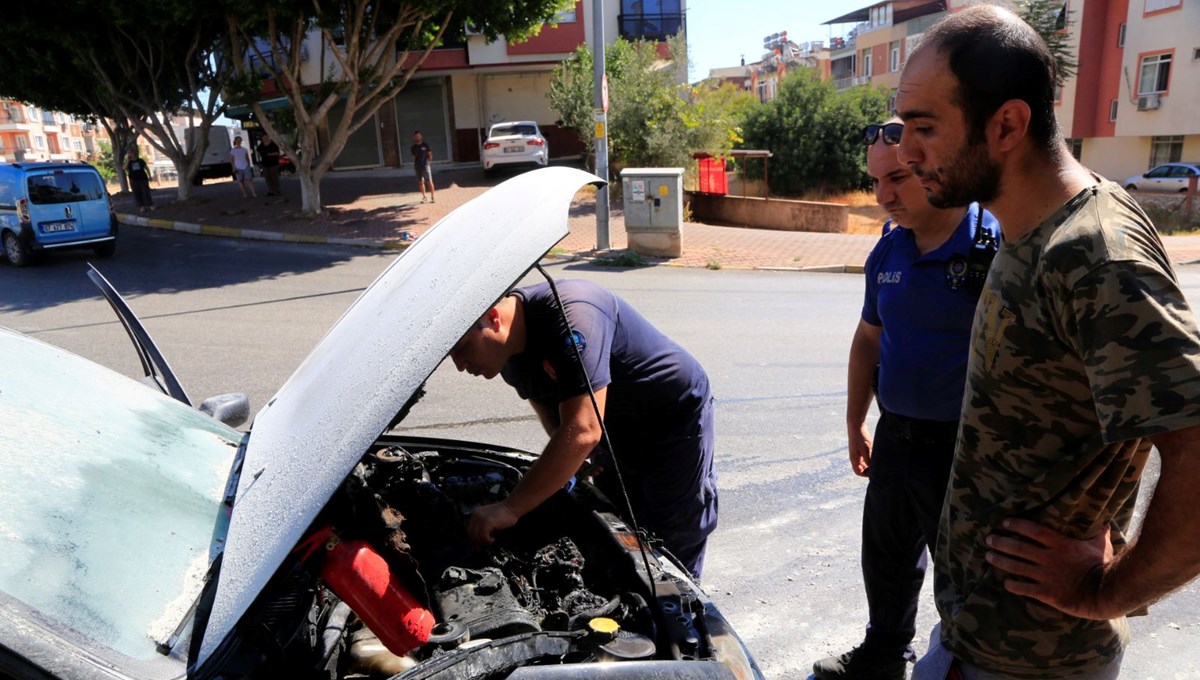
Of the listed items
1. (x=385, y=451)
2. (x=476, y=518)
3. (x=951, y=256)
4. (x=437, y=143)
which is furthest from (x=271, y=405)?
(x=437, y=143)

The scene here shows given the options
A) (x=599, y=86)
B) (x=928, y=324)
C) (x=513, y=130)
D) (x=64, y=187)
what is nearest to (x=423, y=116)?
(x=513, y=130)

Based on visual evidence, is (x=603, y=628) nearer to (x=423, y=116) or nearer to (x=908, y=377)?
(x=908, y=377)

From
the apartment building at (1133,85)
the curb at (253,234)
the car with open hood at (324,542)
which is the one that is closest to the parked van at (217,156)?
the curb at (253,234)

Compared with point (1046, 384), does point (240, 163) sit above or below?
above

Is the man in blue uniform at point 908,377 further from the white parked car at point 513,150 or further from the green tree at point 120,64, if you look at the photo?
the white parked car at point 513,150

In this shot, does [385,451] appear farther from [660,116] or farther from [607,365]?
[660,116]

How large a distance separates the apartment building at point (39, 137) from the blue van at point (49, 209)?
55979 mm

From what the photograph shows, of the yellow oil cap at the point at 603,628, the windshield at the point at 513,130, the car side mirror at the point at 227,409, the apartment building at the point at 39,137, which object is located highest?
the apartment building at the point at 39,137

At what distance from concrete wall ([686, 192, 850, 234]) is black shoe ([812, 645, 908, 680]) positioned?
51.7 feet

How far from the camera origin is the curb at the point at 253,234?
48.8 feet

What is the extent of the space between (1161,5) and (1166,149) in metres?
5.67

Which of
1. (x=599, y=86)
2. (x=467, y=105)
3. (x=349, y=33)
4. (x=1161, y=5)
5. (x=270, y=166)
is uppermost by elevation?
(x=1161, y=5)

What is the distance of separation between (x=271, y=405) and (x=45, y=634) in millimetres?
1129

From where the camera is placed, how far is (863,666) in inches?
110
